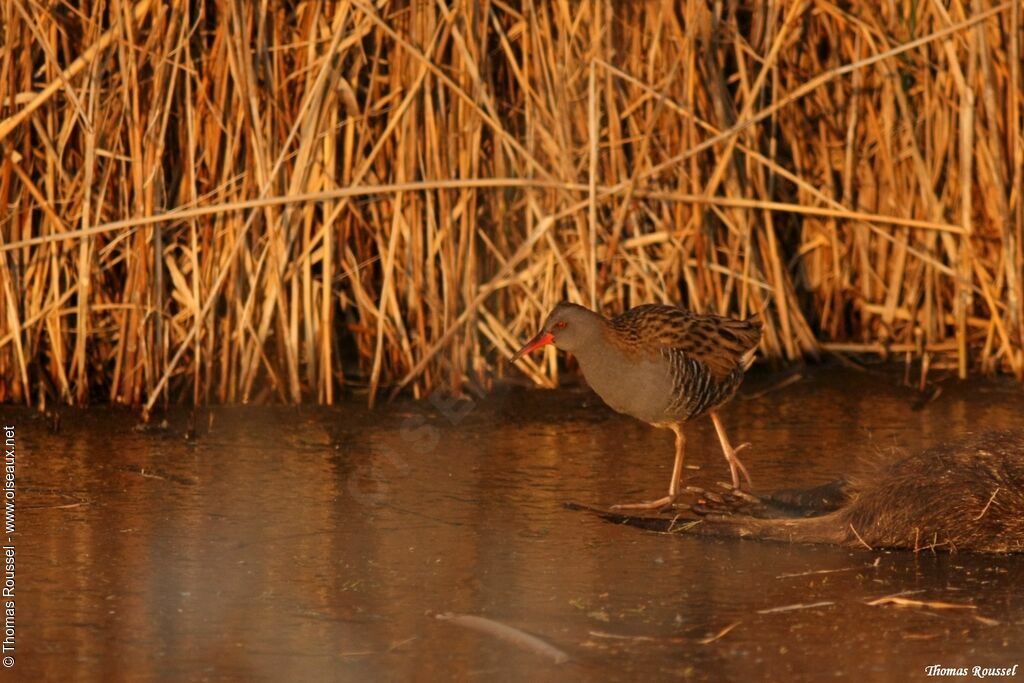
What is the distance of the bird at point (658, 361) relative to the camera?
649cm

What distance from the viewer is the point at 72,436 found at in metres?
7.29

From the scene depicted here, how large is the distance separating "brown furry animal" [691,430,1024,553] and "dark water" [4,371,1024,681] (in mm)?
87

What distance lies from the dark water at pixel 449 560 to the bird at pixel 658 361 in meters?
0.33

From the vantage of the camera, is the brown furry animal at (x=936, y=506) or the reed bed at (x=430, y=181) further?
the reed bed at (x=430, y=181)

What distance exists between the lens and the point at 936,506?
17.7ft

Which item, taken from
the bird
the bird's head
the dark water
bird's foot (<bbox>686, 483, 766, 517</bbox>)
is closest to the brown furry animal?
the dark water

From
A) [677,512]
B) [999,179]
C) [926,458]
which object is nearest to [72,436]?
[677,512]

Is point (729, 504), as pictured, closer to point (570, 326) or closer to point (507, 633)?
point (570, 326)

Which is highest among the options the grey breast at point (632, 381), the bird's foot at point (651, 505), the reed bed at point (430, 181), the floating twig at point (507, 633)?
the reed bed at point (430, 181)

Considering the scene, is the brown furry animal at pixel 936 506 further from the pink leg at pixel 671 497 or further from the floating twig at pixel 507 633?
Result: the floating twig at pixel 507 633

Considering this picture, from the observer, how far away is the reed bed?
754cm

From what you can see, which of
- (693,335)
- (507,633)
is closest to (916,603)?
(507,633)

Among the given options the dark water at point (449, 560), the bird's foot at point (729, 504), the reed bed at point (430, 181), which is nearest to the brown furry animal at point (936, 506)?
the dark water at point (449, 560)

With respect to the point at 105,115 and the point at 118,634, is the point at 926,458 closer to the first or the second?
the point at 118,634
